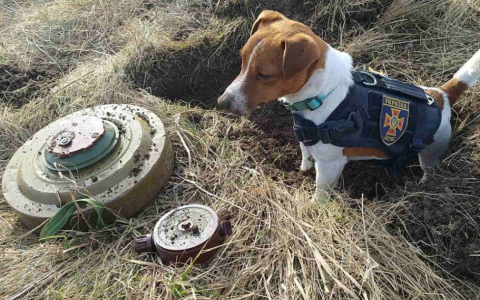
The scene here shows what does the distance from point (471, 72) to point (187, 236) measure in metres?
2.38

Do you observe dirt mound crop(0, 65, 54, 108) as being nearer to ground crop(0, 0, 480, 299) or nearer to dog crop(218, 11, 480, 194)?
ground crop(0, 0, 480, 299)

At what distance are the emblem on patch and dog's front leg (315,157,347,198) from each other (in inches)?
14.0

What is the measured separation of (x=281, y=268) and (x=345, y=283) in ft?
1.25

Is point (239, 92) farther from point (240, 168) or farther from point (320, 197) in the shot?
point (320, 197)

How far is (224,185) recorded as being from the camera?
3.11 m

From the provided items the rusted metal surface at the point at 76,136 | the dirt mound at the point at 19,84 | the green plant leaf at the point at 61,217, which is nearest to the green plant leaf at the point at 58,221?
the green plant leaf at the point at 61,217

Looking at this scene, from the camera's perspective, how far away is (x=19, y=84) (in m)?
4.56

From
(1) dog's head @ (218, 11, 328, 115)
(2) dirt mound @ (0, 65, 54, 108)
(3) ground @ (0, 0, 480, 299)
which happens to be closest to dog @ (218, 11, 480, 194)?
(1) dog's head @ (218, 11, 328, 115)

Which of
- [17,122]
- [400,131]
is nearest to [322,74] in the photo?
[400,131]

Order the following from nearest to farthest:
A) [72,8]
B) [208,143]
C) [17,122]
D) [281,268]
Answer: [281,268]
[208,143]
[17,122]
[72,8]

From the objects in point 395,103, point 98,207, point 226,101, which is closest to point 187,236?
point 98,207

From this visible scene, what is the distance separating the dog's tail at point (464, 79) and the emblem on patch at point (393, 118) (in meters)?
0.55

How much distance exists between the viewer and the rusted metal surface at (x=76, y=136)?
2910mm

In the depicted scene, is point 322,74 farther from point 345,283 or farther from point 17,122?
point 17,122
